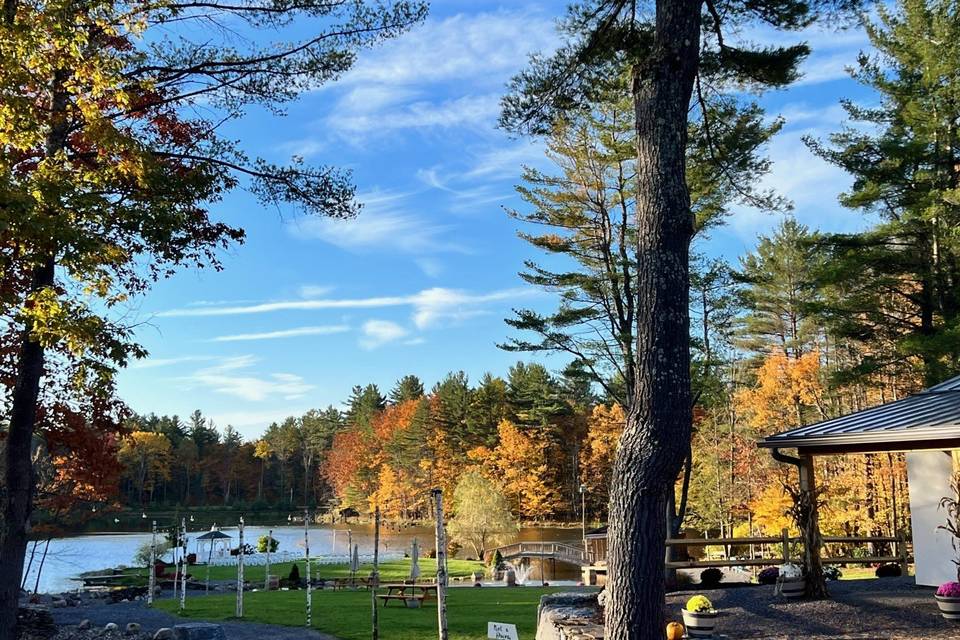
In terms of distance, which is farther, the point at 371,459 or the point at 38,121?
the point at 371,459

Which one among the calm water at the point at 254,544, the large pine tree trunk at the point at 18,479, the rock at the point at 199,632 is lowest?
the calm water at the point at 254,544

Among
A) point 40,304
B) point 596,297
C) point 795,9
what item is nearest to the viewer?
point 40,304

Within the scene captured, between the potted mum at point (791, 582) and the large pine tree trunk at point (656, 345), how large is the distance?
5.92 meters

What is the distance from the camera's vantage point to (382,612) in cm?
1800

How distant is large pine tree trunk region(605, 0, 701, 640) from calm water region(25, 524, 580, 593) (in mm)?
29935

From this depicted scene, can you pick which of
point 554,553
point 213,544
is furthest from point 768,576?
point 213,544

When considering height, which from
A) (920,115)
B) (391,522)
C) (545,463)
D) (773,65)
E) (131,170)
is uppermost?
(920,115)

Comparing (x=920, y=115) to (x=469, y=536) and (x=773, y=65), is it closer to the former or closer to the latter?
(x=773, y=65)

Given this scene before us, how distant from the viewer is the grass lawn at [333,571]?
30.5m

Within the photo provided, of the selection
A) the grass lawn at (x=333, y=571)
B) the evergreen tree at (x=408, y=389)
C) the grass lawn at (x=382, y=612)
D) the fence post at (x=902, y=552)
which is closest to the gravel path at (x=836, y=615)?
the fence post at (x=902, y=552)

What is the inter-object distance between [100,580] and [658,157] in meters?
31.0

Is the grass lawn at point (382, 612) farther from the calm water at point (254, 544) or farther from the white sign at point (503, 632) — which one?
the calm water at point (254, 544)

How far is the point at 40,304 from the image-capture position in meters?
7.45

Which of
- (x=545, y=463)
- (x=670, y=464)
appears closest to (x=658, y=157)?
(x=670, y=464)
